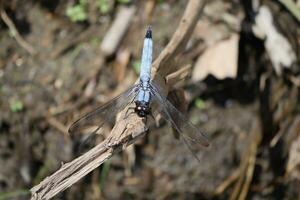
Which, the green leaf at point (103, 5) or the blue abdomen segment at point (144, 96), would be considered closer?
the blue abdomen segment at point (144, 96)

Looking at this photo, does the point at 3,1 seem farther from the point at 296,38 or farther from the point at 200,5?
the point at 296,38

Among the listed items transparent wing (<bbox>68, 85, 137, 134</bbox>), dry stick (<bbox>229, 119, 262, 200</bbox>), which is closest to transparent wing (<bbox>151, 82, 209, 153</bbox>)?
transparent wing (<bbox>68, 85, 137, 134</bbox>)

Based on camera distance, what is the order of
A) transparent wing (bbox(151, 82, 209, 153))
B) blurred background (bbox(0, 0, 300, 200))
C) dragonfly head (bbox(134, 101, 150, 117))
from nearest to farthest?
1. dragonfly head (bbox(134, 101, 150, 117))
2. transparent wing (bbox(151, 82, 209, 153))
3. blurred background (bbox(0, 0, 300, 200))

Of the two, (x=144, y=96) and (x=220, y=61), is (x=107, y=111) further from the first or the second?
(x=220, y=61)

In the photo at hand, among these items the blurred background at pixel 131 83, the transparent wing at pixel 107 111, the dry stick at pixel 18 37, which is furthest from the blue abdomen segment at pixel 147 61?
the dry stick at pixel 18 37

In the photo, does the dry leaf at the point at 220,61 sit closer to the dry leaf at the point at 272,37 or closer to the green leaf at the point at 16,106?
the dry leaf at the point at 272,37

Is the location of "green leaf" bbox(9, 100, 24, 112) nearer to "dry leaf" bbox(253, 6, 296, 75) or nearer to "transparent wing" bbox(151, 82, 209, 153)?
"transparent wing" bbox(151, 82, 209, 153)
